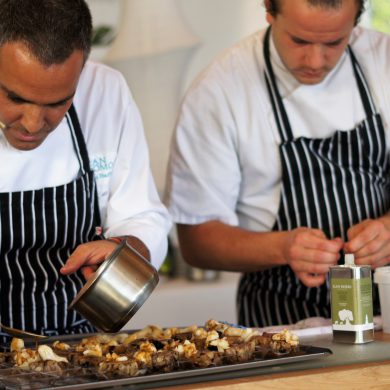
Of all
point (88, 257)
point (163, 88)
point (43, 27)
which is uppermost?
point (163, 88)

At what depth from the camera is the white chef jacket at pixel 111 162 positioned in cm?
206

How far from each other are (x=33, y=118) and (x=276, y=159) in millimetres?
862

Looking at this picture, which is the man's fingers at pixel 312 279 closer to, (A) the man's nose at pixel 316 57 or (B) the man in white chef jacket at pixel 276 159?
(B) the man in white chef jacket at pixel 276 159

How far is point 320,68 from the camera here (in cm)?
223

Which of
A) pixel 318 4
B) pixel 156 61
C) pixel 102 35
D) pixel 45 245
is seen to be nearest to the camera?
pixel 45 245

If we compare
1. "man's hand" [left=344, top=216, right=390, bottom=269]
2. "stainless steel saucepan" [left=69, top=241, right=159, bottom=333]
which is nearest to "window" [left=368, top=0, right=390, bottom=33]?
"man's hand" [left=344, top=216, right=390, bottom=269]

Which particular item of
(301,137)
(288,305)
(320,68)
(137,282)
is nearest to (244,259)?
(288,305)

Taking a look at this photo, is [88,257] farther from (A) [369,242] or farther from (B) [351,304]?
(A) [369,242]

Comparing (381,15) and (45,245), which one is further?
(381,15)

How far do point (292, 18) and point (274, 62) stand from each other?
0.94 ft

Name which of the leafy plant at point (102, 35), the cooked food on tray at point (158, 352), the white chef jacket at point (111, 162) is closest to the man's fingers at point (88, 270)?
the cooked food on tray at point (158, 352)

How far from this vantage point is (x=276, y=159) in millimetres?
2418

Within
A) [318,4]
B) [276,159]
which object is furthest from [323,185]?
[318,4]

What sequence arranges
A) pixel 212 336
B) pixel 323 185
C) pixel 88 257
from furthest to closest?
1. pixel 323 185
2. pixel 88 257
3. pixel 212 336
